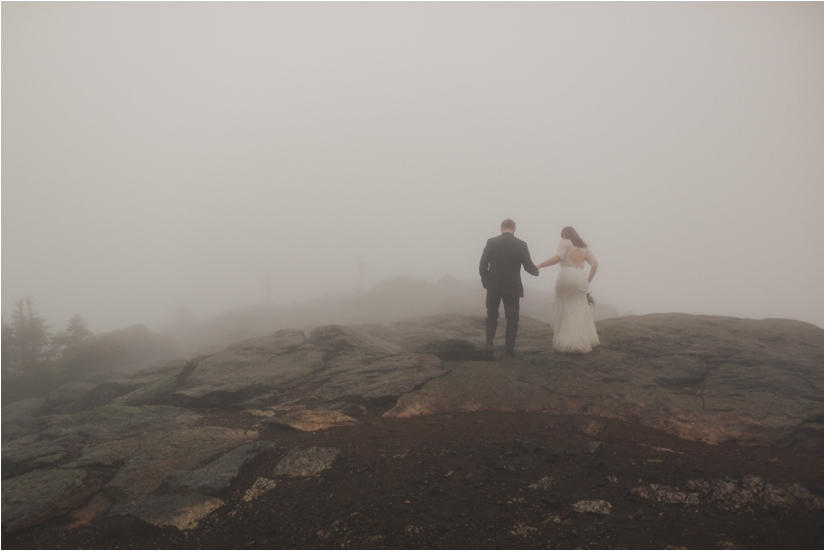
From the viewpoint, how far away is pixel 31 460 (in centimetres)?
804

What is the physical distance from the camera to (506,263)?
1263 centimetres

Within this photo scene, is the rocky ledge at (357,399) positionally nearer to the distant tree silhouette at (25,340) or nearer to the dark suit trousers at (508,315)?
the dark suit trousers at (508,315)

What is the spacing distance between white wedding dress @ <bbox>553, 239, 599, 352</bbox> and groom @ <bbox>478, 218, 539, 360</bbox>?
86 cm

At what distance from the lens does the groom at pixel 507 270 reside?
12.6 m

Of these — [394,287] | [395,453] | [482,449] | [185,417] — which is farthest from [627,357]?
[394,287]

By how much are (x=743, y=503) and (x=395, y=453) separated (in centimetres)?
497

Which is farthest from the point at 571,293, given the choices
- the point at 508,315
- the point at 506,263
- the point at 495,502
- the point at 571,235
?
the point at 495,502

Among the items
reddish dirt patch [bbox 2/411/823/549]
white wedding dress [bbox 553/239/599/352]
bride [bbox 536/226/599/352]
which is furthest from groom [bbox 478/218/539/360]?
reddish dirt patch [bbox 2/411/823/549]

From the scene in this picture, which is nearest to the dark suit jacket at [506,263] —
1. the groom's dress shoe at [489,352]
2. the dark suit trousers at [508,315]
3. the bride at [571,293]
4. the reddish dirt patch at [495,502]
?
the dark suit trousers at [508,315]

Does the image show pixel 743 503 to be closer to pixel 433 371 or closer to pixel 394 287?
pixel 433 371

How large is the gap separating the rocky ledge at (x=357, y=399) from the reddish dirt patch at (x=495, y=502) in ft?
1.10

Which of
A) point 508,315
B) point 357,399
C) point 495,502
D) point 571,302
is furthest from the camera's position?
point 508,315

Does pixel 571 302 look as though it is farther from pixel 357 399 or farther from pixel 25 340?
pixel 25 340

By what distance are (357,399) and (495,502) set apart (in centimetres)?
518
